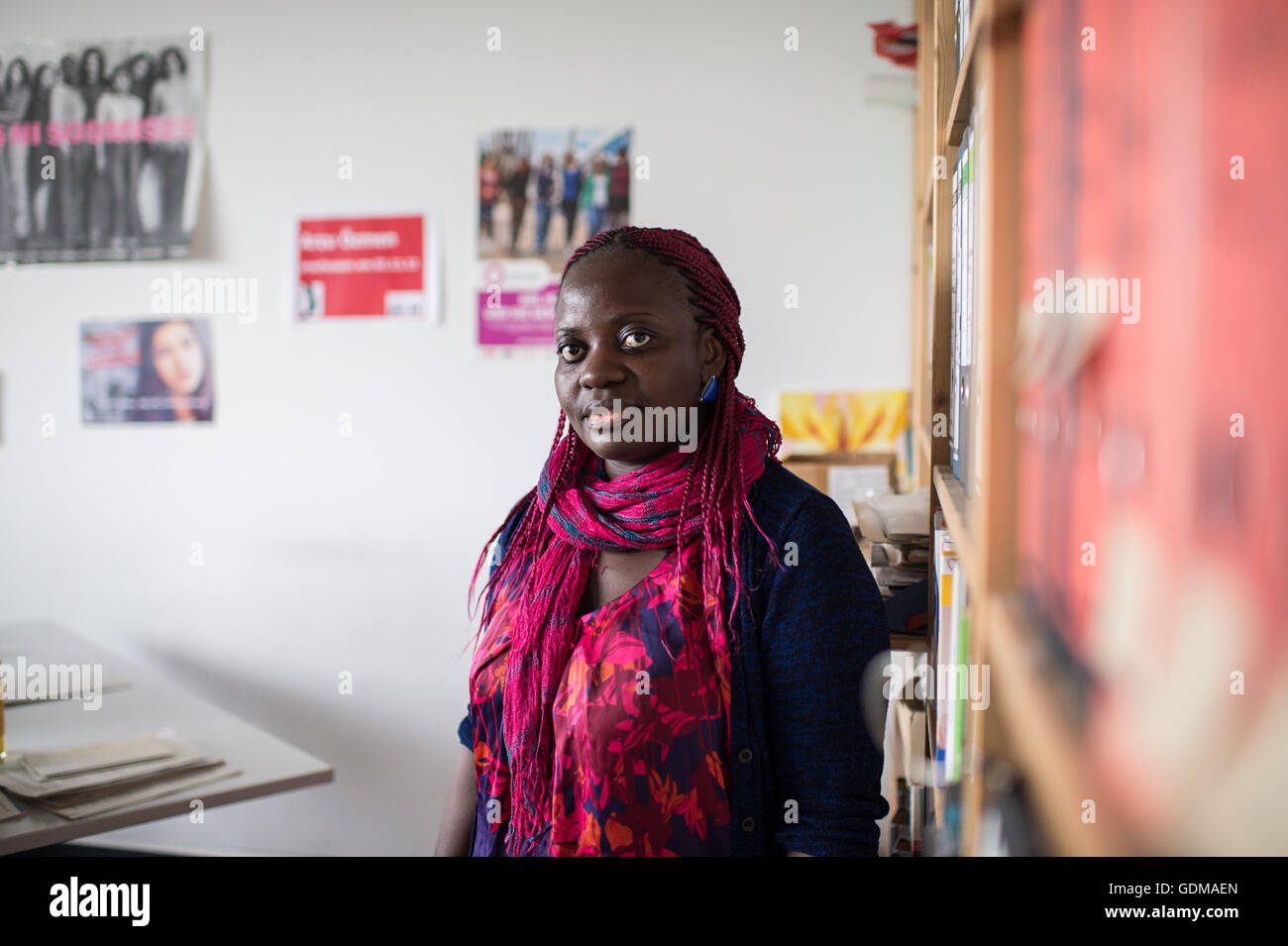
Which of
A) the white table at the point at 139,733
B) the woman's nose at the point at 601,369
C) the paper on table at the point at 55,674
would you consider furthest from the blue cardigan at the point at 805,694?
the paper on table at the point at 55,674

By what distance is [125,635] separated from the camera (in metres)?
3.00

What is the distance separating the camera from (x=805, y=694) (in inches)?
34.6

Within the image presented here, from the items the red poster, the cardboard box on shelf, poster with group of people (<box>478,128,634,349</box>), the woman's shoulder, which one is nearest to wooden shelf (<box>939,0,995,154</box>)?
the woman's shoulder

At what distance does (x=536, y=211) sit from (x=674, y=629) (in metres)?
1.94

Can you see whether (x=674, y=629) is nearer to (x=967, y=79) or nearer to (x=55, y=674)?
(x=967, y=79)

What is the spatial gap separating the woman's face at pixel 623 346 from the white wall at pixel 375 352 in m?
1.53

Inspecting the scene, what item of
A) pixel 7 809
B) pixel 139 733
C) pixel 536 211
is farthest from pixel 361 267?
pixel 7 809

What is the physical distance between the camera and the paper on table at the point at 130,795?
1254 millimetres

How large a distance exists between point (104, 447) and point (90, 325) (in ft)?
1.28

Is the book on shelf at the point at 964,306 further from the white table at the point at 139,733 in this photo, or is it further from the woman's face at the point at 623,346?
the white table at the point at 139,733

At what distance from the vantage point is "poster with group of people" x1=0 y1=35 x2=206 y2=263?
281 centimetres
